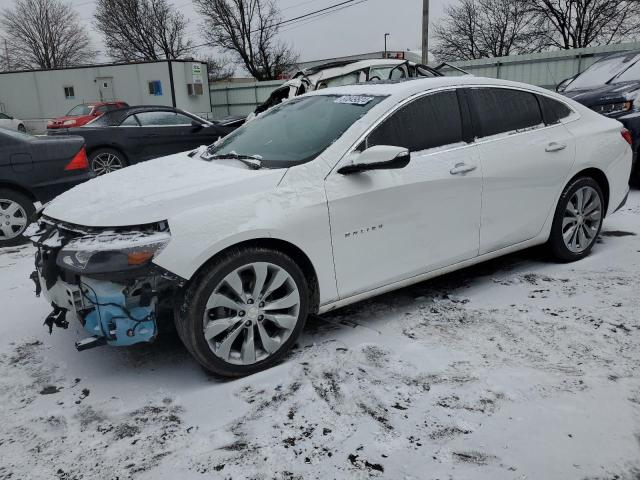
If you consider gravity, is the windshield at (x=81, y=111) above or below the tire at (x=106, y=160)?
above

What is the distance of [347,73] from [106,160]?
458cm

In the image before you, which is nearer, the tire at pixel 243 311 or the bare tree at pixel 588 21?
the tire at pixel 243 311

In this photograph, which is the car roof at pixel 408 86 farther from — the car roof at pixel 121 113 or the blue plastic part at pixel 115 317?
the car roof at pixel 121 113

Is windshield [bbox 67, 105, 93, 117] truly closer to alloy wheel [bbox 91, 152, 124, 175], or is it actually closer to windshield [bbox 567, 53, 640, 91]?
alloy wheel [bbox 91, 152, 124, 175]

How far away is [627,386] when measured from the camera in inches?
97.8

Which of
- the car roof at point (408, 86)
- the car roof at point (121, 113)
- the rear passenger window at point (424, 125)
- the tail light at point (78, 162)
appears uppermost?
the car roof at point (121, 113)

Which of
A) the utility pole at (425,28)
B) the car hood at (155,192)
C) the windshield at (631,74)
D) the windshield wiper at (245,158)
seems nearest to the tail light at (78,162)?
the car hood at (155,192)

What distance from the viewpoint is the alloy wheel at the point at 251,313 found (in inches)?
104

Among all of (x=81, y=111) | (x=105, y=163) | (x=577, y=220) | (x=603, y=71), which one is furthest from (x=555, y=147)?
(x=81, y=111)

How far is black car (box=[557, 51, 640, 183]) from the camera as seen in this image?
6191 mm

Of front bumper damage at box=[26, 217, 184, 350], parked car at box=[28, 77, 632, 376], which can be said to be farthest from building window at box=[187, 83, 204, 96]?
front bumper damage at box=[26, 217, 184, 350]

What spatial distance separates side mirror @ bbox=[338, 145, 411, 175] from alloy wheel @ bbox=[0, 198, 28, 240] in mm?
4198

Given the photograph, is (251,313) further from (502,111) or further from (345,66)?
(345,66)

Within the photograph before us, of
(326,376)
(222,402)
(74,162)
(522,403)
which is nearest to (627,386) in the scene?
(522,403)
